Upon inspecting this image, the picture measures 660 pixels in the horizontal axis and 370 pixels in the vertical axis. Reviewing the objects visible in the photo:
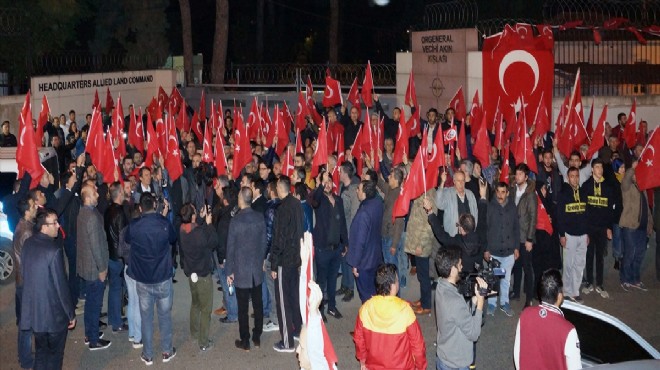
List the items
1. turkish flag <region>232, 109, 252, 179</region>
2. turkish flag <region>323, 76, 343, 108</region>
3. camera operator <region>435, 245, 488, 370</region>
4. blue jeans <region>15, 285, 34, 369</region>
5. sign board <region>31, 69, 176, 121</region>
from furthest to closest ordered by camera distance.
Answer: sign board <region>31, 69, 176, 121</region> → turkish flag <region>323, 76, 343, 108</region> → turkish flag <region>232, 109, 252, 179</region> → blue jeans <region>15, 285, 34, 369</region> → camera operator <region>435, 245, 488, 370</region>

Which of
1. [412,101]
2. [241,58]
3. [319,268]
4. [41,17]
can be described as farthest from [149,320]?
[241,58]

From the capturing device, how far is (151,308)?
31.7ft

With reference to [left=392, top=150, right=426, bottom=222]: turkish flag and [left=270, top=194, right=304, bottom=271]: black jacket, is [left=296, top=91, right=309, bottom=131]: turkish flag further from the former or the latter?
[left=270, top=194, right=304, bottom=271]: black jacket

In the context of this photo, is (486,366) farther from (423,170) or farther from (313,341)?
(313,341)

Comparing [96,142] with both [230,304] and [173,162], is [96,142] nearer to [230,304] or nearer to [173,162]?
[173,162]

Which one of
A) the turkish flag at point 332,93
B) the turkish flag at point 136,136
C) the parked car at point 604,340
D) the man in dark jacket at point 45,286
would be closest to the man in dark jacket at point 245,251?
the man in dark jacket at point 45,286

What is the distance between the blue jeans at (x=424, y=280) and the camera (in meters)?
11.0

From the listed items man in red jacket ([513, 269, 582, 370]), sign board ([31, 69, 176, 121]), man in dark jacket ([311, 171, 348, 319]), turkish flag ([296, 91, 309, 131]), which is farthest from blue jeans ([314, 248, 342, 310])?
sign board ([31, 69, 176, 121])

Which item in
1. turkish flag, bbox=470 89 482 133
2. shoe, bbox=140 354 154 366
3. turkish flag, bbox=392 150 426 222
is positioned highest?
turkish flag, bbox=470 89 482 133

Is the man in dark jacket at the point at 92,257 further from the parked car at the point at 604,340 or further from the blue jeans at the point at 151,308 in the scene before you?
A: the parked car at the point at 604,340

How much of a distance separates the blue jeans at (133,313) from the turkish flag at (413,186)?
3.00 metres

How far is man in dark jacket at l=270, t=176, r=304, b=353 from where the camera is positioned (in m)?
10.0

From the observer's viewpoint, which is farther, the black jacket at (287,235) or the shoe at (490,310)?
the shoe at (490,310)

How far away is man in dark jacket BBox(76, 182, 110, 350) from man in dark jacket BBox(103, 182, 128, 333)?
0.21 meters
